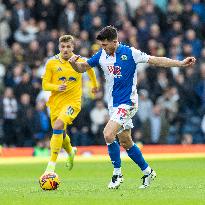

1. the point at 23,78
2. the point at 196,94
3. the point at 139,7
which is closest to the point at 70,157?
the point at 23,78

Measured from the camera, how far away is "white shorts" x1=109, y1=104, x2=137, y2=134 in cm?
1348

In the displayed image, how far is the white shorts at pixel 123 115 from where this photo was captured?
13.5m

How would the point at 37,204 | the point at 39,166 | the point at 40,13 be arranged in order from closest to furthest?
the point at 37,204 < the point at 39,166 < the point at 40,13

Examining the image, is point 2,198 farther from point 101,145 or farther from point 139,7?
point 139,7

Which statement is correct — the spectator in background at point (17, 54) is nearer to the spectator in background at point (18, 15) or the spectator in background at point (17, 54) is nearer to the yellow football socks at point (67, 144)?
the spectator in background at point (18, 15)

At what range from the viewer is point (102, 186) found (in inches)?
558

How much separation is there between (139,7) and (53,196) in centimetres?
1639

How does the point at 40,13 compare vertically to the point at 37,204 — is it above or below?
above

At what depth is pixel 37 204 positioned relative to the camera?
37.1 feet

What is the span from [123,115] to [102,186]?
132cm

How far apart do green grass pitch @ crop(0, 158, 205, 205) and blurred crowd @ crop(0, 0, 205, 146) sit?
425cm

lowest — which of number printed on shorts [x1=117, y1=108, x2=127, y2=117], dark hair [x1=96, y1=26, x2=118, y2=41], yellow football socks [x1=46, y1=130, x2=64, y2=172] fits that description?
yellow football socks [x1=46, y1=130, x2=64, y2=172]

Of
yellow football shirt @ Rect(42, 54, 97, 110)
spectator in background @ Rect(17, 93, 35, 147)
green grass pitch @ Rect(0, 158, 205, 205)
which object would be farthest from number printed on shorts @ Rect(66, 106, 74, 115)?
spectator in background @ Rect(17, 93, 35, 147)

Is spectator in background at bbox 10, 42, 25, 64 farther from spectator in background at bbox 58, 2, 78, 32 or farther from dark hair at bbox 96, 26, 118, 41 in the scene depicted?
dark hair at bbox 96, 26, 118, 41
